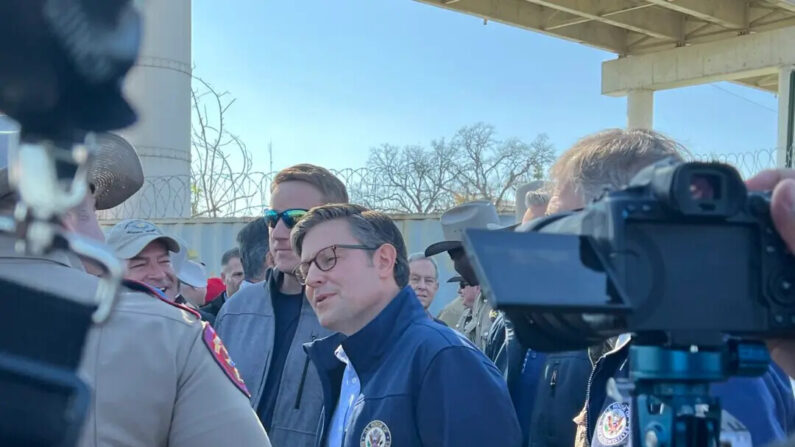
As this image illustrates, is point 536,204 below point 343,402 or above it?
above

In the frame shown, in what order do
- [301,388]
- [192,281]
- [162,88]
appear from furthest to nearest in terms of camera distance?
[192,281] → [301,388] → [162,88]

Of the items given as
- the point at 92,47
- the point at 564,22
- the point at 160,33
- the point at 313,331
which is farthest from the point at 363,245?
the point at 564,22

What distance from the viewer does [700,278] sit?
104 centimetres

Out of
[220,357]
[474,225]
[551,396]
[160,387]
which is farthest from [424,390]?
[474,225]

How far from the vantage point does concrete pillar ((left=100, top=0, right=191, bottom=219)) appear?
1.02m

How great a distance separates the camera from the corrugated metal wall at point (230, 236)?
23.6 ft

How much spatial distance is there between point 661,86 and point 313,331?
9.98m

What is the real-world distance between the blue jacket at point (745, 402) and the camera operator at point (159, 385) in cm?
66

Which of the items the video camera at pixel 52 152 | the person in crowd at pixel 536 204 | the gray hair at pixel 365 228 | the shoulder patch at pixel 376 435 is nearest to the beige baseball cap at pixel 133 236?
the gray hair at pixel 365 228

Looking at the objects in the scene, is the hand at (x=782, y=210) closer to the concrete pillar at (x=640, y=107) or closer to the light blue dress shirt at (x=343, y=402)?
the light blue dress shirt at (x=343, y=402)

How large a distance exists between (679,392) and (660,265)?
0.15 metres

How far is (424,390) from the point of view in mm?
2381

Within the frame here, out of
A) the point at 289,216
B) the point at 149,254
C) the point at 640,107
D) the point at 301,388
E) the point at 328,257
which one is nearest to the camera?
the point at 328,257

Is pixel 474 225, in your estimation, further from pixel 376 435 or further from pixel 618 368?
pixel 618 368
